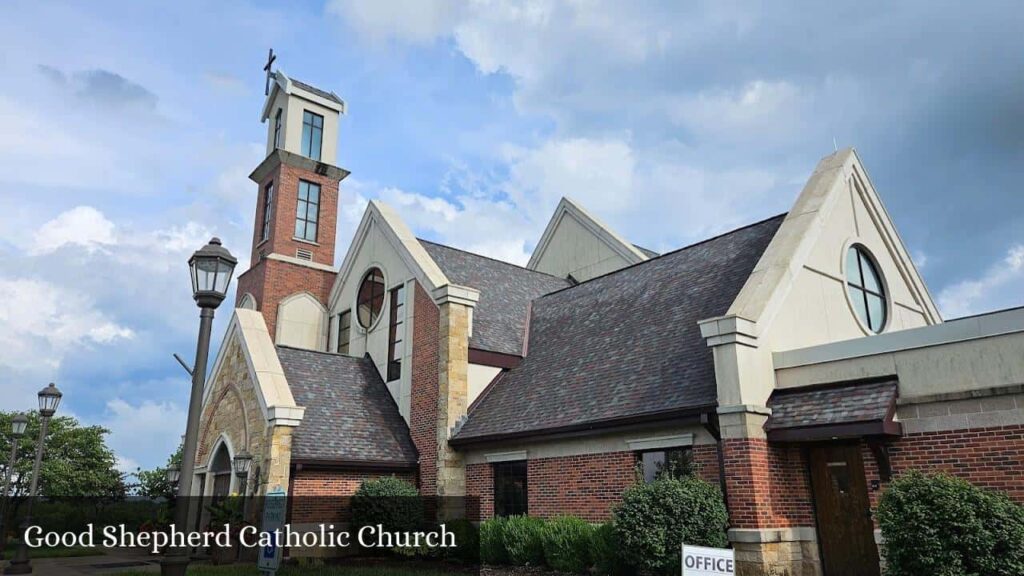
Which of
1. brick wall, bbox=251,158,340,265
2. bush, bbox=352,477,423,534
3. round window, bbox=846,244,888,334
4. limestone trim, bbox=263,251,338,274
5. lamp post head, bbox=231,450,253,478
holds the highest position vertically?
brick wall, bbox=251,158,340,265

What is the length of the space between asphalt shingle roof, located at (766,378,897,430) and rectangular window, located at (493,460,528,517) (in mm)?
6685

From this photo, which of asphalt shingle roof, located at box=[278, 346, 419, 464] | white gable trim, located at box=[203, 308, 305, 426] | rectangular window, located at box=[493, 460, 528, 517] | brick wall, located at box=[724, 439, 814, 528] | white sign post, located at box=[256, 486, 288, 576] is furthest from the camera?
asphalt shingle roof, located at box=[278, 346, 419, 464]

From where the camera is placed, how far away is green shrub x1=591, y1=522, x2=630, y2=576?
507 inches

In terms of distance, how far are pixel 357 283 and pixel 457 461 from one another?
8451mm

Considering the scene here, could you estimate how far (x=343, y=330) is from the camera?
82.4ft

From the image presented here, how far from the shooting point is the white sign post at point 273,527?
1036cm

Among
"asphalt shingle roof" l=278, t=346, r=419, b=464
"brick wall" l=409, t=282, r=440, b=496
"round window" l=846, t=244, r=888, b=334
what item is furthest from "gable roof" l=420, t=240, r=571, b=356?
"round window" l=846, t=244, r=888, b=334

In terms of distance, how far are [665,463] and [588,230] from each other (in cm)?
1475

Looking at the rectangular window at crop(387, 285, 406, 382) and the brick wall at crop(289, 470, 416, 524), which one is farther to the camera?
the rectangular window at crop(387, 285, 406, 382)

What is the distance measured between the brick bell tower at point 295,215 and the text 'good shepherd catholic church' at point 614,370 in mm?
104

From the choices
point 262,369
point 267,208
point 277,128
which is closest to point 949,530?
point 262,369

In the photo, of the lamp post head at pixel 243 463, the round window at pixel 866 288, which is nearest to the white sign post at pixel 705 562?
the round window at pixel 866 288

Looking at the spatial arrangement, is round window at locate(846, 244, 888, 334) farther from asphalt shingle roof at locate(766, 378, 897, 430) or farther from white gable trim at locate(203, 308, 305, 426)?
white gable trim at locate(203, 308, 305, 426)

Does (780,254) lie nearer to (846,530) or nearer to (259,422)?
(846,530)
